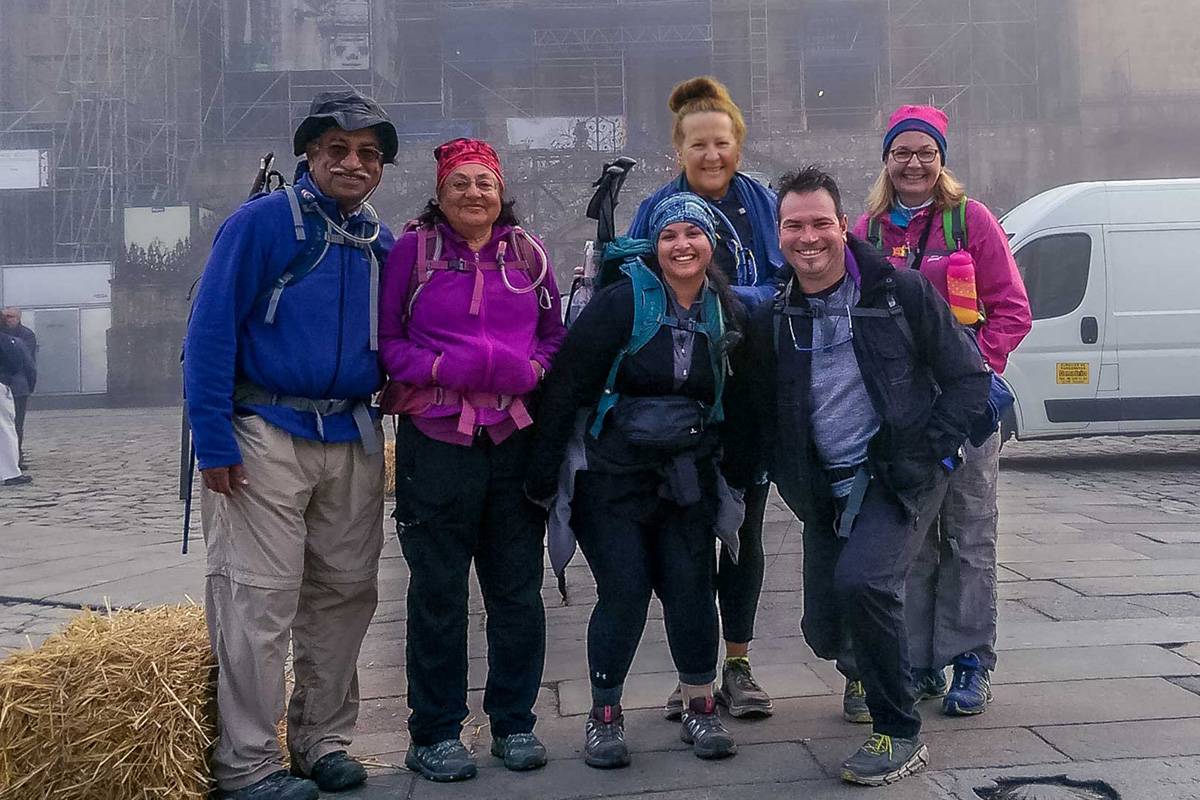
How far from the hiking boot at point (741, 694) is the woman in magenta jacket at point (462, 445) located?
2.34 feet

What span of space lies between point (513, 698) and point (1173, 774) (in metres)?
1.89

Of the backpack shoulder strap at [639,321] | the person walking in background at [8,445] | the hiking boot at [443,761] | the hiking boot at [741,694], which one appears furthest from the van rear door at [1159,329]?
the person walking in background at [8,445]

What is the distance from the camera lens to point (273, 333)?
131 inches

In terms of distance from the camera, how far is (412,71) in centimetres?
3269

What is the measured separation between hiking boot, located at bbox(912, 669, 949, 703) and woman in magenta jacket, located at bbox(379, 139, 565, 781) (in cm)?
132

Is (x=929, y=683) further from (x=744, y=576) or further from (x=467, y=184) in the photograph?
(x=467, y=184)

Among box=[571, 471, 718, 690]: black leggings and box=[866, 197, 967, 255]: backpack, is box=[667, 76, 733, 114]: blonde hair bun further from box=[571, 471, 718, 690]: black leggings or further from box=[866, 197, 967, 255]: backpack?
box=[571, 471, 718, 690]: black leggings

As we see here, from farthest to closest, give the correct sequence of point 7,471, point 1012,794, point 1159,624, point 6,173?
point 6,173
point 7,471
point 1159,624
point 1012,794

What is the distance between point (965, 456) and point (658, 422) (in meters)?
1.12

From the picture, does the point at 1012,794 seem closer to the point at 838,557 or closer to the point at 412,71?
the point at 838,557

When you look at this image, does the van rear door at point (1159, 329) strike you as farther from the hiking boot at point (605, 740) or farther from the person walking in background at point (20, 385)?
the person walking in background at point (20, 385)

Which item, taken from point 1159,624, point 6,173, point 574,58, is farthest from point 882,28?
point 1159,624

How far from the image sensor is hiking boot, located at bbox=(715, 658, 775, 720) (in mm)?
3918

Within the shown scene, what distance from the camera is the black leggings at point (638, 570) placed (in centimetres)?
356
